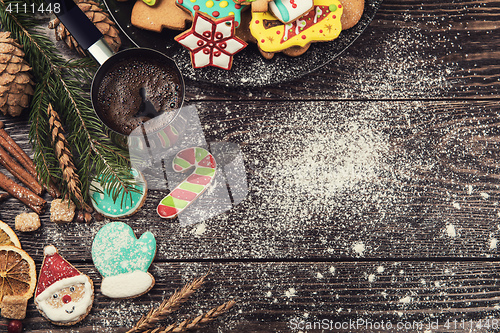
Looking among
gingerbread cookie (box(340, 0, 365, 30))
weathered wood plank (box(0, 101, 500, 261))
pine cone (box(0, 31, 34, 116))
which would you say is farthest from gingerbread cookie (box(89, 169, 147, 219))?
gingerbread cookie (box(340, 0, 365, 30))

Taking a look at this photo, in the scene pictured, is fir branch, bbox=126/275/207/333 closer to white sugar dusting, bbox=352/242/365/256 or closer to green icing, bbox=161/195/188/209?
green icing, bbox=161/195/188/209

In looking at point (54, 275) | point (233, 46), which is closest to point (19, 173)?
point (54, 275)

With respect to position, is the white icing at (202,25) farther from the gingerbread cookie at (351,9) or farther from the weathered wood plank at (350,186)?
the gingerbread cookie at (351,9)

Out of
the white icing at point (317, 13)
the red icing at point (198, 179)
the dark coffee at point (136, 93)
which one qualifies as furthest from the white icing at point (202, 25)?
the red icing at point (198, 179)

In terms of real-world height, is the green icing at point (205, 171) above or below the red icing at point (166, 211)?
above

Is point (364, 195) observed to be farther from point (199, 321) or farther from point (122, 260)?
point (122, 260)

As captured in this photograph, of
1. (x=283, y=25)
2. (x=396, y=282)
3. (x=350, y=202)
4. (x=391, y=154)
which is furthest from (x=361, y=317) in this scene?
(x=283, y=25)

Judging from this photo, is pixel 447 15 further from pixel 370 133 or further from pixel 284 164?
pixel 284 164
